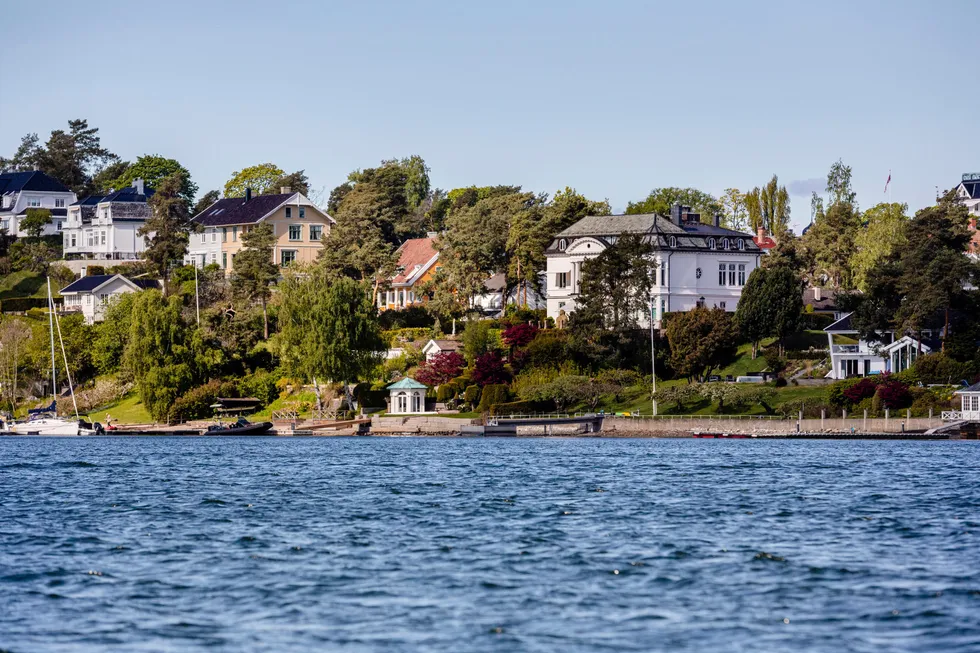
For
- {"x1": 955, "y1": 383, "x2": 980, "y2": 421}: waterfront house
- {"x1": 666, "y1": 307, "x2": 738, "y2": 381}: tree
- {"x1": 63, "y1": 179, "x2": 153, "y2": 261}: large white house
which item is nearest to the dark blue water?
{"x1": 955, "y1": 383, "x2": 980, "y2": 421}: waterfront house

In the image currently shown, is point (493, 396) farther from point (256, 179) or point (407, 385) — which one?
point (256, 179)

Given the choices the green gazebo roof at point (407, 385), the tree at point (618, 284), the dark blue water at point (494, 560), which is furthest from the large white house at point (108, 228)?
the dark blue water at point (494, 560)

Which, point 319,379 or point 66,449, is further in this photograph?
point 319,379

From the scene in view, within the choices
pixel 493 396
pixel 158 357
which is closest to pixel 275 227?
pixel 158 357

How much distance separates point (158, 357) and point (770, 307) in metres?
46.5

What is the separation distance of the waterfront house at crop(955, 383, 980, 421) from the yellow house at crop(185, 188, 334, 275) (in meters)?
78.4

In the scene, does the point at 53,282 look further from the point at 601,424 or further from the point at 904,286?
the point at 904,286

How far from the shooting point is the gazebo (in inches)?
3967

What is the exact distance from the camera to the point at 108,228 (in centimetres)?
16125

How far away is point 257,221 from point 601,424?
213ft

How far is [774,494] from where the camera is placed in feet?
149

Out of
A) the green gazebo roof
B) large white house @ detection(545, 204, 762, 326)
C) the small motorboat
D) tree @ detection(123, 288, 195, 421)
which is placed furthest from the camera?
large white house @ detection(545, 204, 762, 326)

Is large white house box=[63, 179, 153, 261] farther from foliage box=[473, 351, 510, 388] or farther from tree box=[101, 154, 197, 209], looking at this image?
foliage box=[473, 351, 510, 388]

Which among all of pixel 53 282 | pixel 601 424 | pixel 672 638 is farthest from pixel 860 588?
pixel 53 282
